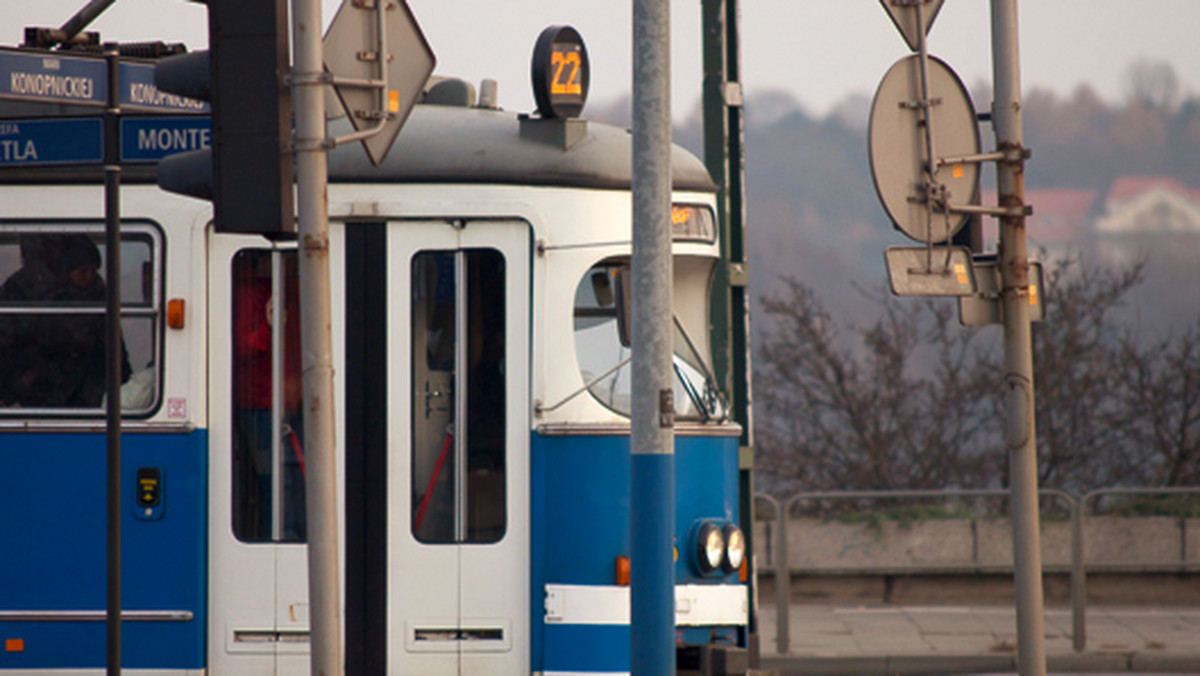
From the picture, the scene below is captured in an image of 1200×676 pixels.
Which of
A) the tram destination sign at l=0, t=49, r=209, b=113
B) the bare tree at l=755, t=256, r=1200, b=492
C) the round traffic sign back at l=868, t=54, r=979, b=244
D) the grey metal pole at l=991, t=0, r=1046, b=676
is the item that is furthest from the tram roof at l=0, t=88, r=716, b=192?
the bare tree at l=755, t=256, r=1200, b=492

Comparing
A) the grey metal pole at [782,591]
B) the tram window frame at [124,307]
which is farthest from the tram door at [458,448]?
the grey metal pole at [782,591]

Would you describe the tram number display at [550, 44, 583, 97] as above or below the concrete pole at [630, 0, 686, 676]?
above

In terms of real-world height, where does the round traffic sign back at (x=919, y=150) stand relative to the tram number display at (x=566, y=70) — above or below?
below

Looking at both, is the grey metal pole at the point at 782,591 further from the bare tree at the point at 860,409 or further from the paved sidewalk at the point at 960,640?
the bare tree at the point at 860,409

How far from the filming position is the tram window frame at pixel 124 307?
7.09 meters

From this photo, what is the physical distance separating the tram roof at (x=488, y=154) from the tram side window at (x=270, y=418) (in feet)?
1.86

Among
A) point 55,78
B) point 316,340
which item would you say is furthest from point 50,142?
point 316,340

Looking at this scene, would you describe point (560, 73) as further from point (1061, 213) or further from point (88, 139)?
point (1061, 213)

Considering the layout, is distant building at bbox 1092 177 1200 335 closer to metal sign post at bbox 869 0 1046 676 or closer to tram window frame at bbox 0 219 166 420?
metal sign post at bbox 869 0 1046 676

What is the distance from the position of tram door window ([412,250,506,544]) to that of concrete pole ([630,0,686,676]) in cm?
60

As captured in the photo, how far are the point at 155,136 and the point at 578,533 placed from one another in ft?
8.30

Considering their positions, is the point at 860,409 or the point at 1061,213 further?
the point at 1061,213

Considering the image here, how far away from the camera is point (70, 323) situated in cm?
712

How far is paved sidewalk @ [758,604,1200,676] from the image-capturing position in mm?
11562
